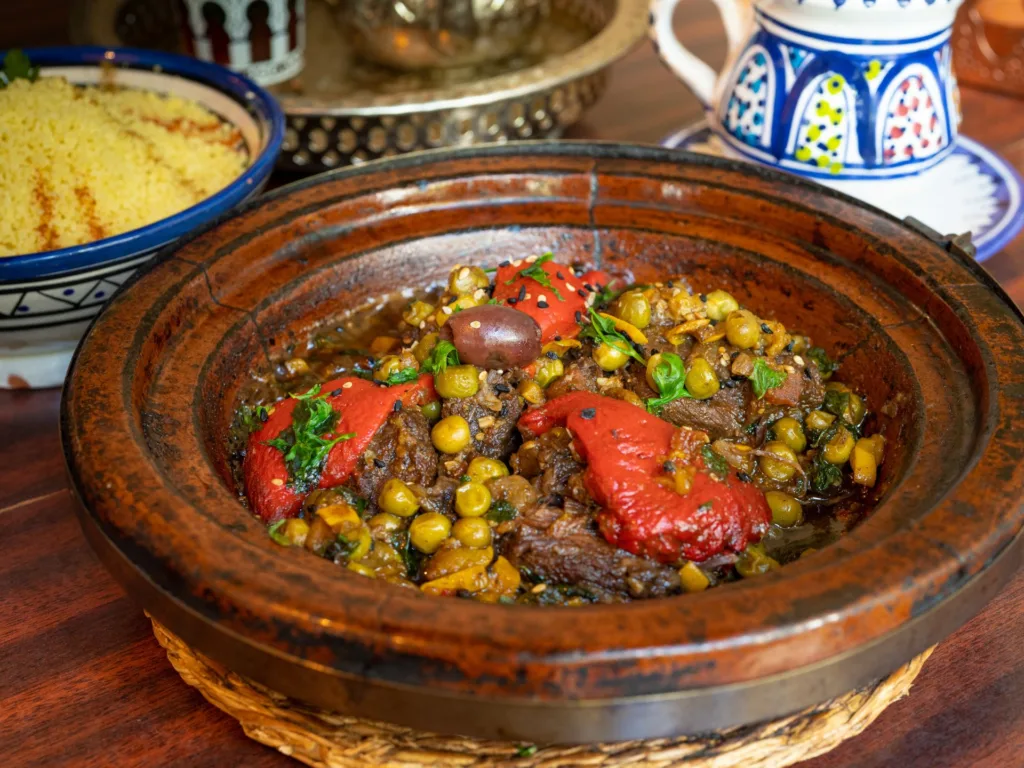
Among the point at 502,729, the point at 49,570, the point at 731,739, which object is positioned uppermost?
the point at 502,729

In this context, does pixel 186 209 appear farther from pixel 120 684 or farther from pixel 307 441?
pixel 120 684

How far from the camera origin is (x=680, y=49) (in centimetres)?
278

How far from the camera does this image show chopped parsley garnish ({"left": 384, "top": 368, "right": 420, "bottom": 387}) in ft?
→ 5.80

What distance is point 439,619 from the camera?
1129 mm

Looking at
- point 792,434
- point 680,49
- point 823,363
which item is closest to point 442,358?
point 792,434

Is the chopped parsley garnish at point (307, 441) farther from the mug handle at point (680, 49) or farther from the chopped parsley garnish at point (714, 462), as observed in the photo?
the mug handle at point (680, 49)

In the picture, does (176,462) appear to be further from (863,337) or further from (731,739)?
(863,337)

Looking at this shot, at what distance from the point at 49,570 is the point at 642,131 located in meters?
2.29

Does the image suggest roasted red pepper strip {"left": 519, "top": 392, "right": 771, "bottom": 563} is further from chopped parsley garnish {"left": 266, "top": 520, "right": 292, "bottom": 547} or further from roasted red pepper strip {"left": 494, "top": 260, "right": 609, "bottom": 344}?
chopped parsley garnish {"left": 266, "top": 520, "right": 292, "bottom": 547}

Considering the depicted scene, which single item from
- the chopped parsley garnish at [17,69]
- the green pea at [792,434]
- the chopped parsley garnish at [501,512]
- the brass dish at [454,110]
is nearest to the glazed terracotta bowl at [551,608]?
the green pea at [792,434]

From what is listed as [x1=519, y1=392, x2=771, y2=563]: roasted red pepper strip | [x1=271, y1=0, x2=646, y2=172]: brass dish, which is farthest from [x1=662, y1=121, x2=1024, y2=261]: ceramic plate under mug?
[x1=519, y1=392, x2=771, y2=563]: roasted red pepper strip

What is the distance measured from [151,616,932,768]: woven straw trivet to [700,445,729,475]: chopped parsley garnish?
Answer: 38 cm

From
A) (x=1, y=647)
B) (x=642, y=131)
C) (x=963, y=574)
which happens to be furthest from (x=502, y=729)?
(x=642, y=131)

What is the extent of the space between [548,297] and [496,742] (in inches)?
34.3
